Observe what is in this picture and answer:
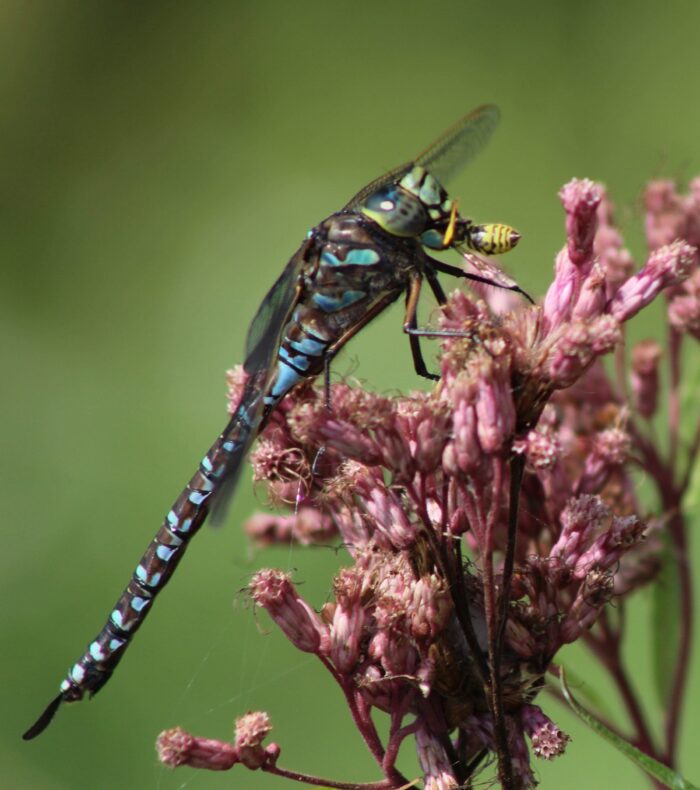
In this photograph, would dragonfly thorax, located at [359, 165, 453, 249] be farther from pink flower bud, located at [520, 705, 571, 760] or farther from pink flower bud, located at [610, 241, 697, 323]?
pink flower bud, located at [520, 705, 571, 760]

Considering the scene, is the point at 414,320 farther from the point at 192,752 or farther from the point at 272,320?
the point at 192,752

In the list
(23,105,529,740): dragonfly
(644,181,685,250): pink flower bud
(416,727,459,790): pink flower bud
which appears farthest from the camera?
(644,181,685,250): pink flower bud

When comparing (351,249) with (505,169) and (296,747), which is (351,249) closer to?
(296,747)

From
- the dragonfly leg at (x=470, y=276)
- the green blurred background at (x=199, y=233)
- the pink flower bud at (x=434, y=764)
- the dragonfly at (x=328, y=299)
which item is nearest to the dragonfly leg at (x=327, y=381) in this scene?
the dragonfly at (x=328, y=299)

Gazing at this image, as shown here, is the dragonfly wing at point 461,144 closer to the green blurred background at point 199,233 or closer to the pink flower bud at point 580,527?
the green blurred background at point 199,233

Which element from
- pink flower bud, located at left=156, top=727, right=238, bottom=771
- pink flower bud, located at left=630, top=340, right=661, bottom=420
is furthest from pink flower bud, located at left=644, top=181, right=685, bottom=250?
pink flower bud, located at left=156, top=727, right=238, bottom=771

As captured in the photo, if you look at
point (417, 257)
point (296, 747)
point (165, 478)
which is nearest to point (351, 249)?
point (417, 257)
